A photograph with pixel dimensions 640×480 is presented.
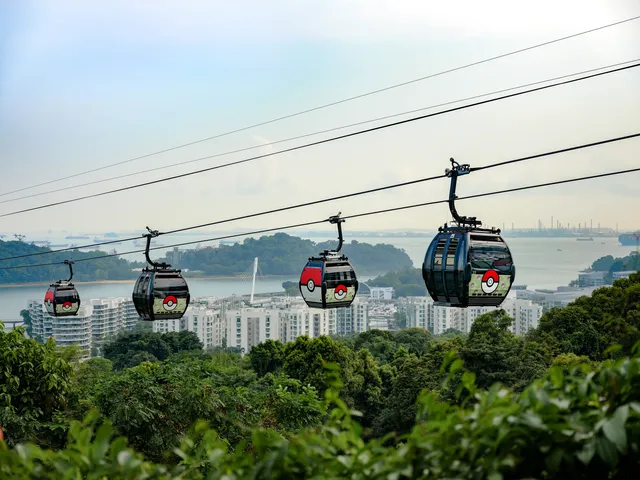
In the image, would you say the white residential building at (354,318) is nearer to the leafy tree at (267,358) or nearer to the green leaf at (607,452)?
the leafy tree at (267,358)

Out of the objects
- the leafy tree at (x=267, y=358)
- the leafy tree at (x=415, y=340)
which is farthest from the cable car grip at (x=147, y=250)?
the leafy tree at (x=415, y=340)

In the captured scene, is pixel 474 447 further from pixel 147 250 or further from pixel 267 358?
pixel 267 358

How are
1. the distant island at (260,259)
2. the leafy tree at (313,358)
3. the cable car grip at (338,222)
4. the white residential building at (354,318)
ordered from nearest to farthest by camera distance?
1. the cable car grip at (338,222)
2. the leafy tree at (313,358)
3. the white residential building at (354,318)
4. the distant island at (260,259)

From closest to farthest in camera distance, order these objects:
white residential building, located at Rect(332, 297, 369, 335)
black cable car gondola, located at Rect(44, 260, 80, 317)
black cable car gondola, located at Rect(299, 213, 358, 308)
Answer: black cable car gondola, located at Rect(299, 213, 358, 308), black cable car gondola, located at Rect(44, 260, 80, 317), white residential building, located at Rect(332, 297, 369, 335)

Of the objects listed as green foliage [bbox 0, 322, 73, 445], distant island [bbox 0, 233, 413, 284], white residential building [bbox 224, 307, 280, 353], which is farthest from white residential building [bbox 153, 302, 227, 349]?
green foliage [bbox 0, 322, 73, 445]

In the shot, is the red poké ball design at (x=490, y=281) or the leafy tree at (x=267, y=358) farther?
the leafy tree at (x=267, y=358)

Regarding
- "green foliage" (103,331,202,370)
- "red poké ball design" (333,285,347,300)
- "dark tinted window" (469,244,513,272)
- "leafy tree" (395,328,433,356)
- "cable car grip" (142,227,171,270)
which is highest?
"cable car grip" (142,227,171,270)

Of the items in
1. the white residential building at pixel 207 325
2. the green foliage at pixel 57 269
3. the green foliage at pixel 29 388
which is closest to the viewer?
the green foliage at pixel 29 388

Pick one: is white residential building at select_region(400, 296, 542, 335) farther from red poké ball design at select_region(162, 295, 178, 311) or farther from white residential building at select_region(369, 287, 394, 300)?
red poké ball design at select_region(162, 295, 178, 311)
